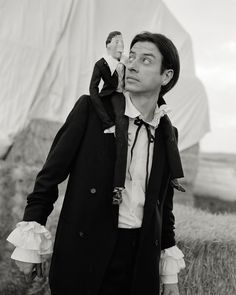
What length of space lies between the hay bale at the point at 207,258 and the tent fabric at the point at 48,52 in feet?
8.24

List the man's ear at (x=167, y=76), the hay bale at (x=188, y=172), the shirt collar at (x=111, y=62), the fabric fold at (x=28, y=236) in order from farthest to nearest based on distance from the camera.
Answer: the hay bale at (x=188, y=172), the shirt collar at (x=111, y=62), the man's ear at (x=167, y=76), the fabric fold at (x=28, y=236)

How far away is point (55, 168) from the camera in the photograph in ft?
5.38

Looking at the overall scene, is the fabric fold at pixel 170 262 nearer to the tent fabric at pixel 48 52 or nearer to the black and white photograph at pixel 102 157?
the black and white photograph at pixel 102 157

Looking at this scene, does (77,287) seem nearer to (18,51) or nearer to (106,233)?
(106,233)

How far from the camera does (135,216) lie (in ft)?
5.61

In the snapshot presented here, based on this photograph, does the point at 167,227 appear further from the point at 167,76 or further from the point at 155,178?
the point at 167,76

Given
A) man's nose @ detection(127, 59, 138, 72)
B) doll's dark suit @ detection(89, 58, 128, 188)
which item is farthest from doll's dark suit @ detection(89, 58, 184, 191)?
man's nose @ detection(127, 59, 138, 72)

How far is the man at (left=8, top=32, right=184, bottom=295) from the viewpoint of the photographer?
1644 mm

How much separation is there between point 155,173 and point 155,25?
4.86 meters

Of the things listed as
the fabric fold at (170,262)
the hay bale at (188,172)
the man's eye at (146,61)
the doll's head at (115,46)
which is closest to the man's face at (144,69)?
the man's eye at (146,61)

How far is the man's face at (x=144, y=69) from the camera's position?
175 centimetres

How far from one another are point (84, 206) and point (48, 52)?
4013 mm

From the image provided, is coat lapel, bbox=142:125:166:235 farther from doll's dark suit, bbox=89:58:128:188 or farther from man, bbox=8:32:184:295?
doll's dark suit, bbox=89:58:128:188

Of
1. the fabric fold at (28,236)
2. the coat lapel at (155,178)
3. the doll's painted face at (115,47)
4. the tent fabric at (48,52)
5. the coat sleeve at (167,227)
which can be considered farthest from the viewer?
the tent fabric at (48,52)
